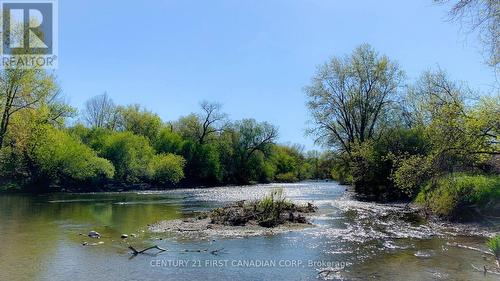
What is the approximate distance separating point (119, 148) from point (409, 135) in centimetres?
4961

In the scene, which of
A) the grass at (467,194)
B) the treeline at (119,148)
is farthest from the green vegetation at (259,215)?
the treeline at (119,148)

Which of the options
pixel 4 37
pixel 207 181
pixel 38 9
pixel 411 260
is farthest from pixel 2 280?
pixel 207 181

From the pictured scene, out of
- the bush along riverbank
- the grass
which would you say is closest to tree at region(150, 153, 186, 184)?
the bush along riverbank

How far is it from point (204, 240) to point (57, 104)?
141 ft

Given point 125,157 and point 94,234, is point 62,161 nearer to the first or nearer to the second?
point 125,157

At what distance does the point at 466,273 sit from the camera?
40.1 feet

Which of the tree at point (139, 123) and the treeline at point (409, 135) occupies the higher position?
the tree at point (139, 123)

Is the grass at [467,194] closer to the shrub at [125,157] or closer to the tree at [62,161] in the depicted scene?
the tree at [62,161]

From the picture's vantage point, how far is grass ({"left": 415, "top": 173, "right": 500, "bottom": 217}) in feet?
73.4

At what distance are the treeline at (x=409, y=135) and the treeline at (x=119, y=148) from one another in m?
7.61

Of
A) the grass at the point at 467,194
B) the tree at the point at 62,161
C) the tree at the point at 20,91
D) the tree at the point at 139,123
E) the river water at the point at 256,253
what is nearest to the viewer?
the river water at the point at 256,253

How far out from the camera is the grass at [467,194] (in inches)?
880

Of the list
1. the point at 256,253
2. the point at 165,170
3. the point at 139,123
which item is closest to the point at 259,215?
the point at 256,253

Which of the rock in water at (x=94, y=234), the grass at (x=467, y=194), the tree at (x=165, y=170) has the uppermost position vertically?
the tree at (x=165, y=170)
